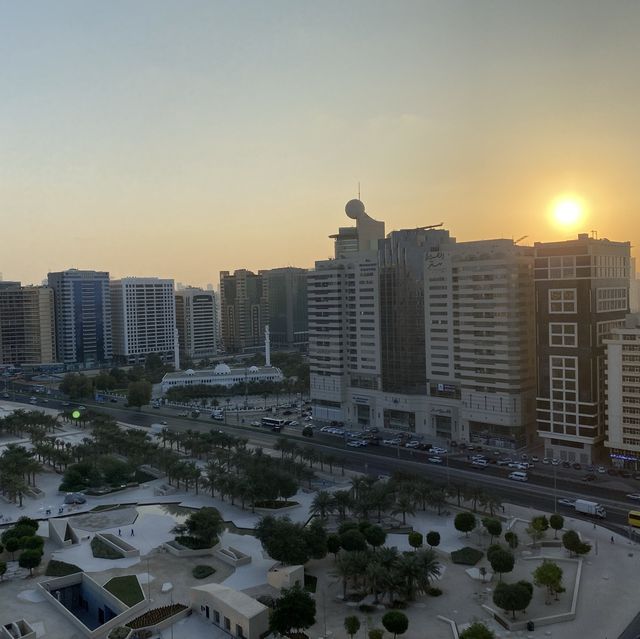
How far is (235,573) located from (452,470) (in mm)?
21754

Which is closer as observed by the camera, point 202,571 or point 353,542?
point 353,542

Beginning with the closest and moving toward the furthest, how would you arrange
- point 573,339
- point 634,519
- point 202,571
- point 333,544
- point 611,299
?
point 202,571 → point 333,544 → point 634,519 → point 573,339 → point 611,299

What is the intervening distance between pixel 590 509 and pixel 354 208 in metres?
55.5

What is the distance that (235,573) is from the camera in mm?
31125

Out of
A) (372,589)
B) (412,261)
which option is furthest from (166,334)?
(372,589)

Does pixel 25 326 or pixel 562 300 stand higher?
pixel 562 300

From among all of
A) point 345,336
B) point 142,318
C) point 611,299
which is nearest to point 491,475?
point 611,299

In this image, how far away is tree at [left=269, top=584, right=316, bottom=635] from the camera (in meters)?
24.1

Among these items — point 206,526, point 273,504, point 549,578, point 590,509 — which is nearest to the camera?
point 549,578

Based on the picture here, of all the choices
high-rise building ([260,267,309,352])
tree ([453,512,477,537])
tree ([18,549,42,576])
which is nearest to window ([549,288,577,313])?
tree ([453,512,477,537])

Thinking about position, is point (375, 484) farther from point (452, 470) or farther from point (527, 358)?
point (527, 358)

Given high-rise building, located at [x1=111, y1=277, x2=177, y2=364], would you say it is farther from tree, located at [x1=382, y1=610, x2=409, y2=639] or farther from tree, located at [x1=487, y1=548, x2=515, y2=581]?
tree, located at [x1=382, y1=610, x2=409, y2=639]

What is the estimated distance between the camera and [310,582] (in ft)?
97.7

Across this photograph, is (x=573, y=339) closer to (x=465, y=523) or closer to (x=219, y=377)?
(x=465, y=523)
